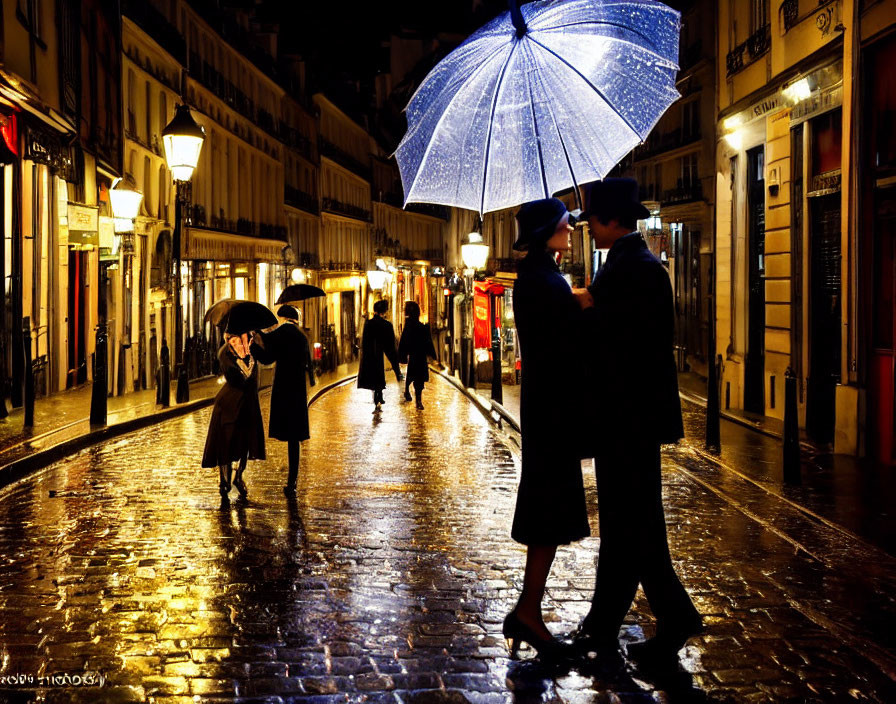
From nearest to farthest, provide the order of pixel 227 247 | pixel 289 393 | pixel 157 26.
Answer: pixel 289 393 → pixel 157 26 → pixel 227 247

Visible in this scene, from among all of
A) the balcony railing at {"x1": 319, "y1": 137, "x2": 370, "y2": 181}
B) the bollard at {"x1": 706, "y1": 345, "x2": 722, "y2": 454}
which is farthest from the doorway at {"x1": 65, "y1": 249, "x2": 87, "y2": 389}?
the balcony railing at {"x1": 319, "y1": 137, "x2": 370, "y2": 181}

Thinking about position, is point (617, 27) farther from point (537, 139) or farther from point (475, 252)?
point (475, 252)

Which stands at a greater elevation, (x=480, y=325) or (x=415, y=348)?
(x=480, y=325)

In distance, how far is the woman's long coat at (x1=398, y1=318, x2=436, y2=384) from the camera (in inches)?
835

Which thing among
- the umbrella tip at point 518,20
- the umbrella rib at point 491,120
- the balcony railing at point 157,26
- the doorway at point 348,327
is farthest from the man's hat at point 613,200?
the doorway at point 348,327

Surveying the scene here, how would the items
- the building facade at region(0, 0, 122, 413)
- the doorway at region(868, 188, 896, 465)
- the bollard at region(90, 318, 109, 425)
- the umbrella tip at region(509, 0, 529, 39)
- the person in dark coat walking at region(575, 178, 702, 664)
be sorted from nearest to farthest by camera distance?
the person in dark coat walking at region(575, 178, 702, 664)
the umbrella tip at region(509, 0, 529, 39)
the doorway at region(868, 188, 896, 465)
the bollard at region(90, 318, 109, 425)
the building facade at region(0, 0, 122, 413)

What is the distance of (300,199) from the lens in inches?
2160

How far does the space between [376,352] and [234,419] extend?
420 inches

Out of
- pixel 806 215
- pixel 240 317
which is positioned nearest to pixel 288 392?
pixel 240 317

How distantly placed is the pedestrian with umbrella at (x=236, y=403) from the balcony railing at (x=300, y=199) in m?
42.1

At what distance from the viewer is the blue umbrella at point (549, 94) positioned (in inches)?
280

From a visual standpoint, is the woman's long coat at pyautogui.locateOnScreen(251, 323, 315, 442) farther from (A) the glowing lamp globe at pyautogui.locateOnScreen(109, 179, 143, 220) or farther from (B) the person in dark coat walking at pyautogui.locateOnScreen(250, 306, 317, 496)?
(A) the glowing lamp globe at pyautogui.locateOnScreen(109, 179, 143, 220)

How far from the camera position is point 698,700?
4.73 m

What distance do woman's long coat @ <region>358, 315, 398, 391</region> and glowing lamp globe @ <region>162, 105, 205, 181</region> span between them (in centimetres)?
425
